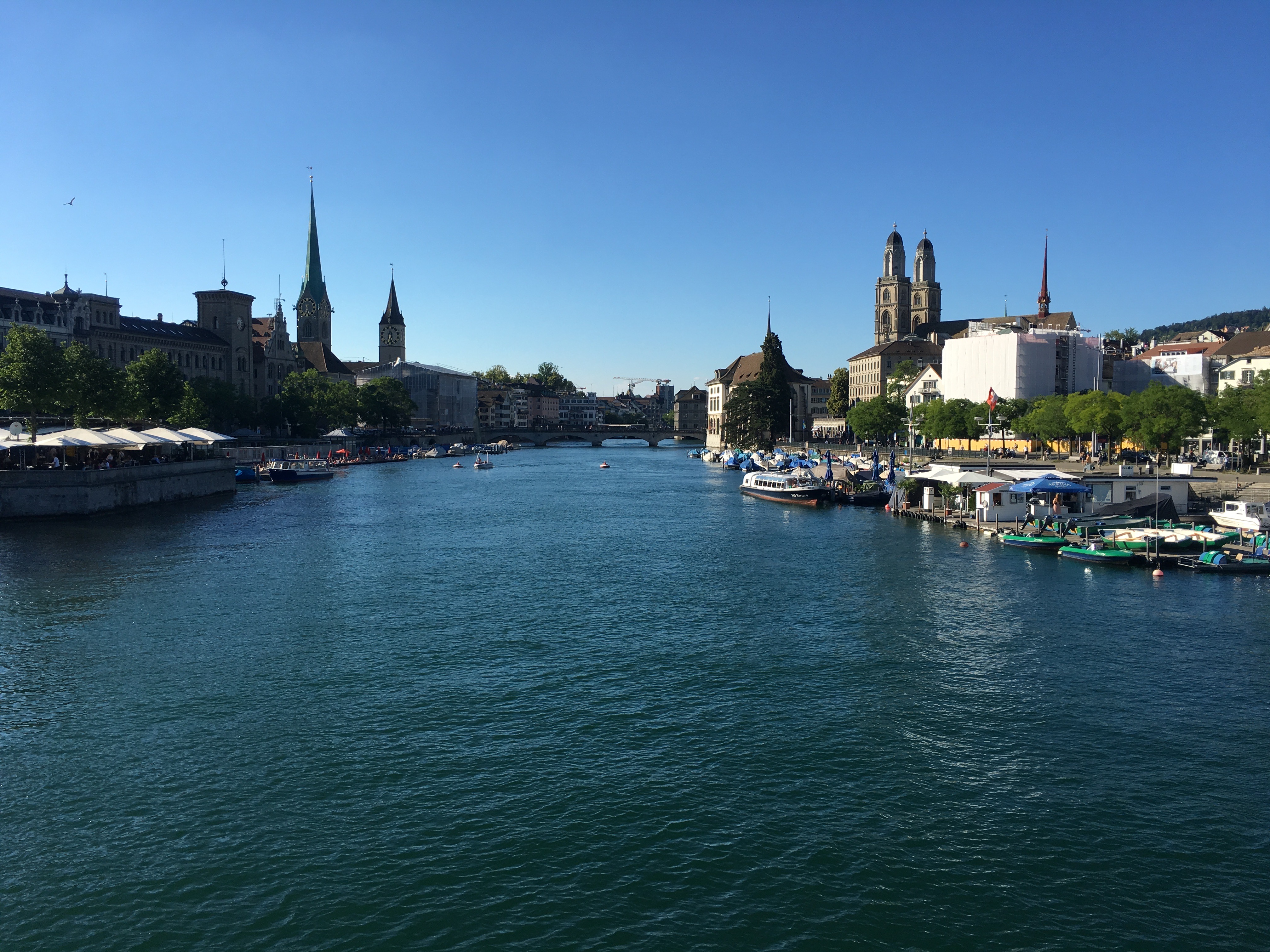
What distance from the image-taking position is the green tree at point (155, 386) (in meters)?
87.6

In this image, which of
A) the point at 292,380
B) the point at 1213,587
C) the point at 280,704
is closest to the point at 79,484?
the point at 280,704

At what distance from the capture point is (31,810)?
17.7 meters

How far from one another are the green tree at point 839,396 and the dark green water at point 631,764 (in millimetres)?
148670

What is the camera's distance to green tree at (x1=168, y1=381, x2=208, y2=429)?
95062 millimetres

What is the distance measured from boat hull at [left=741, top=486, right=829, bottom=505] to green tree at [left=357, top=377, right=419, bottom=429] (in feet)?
301

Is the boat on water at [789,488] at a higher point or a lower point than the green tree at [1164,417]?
lower

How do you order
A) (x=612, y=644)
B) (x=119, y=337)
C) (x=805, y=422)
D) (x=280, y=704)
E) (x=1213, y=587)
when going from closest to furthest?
(x=280, y=704) < (x=612, y=644) < (x=1213, y=587) < (x=119, y=337) < (x=805, y=422)

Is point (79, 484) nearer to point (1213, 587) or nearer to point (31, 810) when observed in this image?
point (31, 810)


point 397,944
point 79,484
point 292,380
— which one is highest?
point 292,380

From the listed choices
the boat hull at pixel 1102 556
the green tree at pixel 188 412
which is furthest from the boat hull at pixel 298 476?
the boat hull at pixel 1102 556

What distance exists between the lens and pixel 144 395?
88.2 m

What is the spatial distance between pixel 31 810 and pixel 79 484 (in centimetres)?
4787

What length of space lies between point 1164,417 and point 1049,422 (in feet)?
62.8

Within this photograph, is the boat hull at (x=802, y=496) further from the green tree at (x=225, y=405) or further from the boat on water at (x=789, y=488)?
the green tree at (x=225, y=405)
